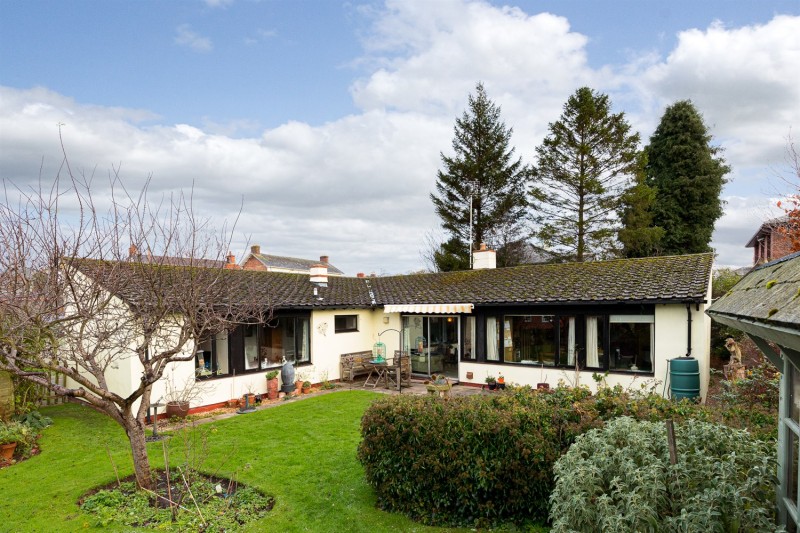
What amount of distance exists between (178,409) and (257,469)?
6521mm

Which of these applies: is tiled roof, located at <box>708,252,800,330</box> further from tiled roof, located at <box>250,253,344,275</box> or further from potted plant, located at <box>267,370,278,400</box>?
tiled roof, located at <box>250,253,344,275</box>

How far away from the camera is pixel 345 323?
23.4 meters

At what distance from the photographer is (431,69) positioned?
17641 mm

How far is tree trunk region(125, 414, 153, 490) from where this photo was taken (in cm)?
871

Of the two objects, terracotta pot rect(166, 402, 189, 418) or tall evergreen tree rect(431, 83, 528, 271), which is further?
tall evergreen tree rect(431, 83, 528, 271)

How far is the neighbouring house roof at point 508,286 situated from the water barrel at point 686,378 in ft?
7.21

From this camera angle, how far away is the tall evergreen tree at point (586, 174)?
1420 inches

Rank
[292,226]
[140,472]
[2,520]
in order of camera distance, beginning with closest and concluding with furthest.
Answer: [2,520]
[140,472]
[292,226]

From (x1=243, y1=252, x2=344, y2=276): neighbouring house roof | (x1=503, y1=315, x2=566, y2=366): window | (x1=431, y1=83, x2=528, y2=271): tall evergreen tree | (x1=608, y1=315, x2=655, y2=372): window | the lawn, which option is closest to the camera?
the lawn

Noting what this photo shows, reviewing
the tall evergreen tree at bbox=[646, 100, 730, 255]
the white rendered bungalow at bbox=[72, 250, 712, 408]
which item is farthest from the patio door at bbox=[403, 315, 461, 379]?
the tall evergreen tree at bbox=[646, 100, 730, 255]

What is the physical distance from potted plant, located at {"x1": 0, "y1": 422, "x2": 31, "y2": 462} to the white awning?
1466 centimetres

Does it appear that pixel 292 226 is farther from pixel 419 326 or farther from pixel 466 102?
pixel 466 102

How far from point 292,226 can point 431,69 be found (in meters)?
14.5

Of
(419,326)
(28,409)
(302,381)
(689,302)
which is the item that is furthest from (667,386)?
(28,409)
